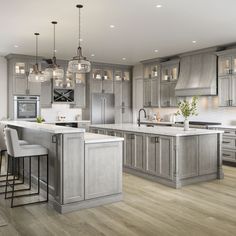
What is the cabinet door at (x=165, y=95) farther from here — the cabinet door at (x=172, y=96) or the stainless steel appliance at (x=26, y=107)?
the stainless steel appliance at (x=26, y=107)

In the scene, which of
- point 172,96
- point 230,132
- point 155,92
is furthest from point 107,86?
point 230,132

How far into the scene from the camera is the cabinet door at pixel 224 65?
23.3 ft

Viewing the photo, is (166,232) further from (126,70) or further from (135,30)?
(126,70)

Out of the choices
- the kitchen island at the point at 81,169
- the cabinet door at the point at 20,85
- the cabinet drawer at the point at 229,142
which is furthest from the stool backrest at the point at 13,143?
the cabinet drawer at the point at 229,142


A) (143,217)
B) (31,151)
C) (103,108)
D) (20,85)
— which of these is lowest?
(143,217)

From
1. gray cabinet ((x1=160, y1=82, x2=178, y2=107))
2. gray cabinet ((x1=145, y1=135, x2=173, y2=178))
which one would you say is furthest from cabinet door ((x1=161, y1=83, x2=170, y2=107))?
gray cabinet ((x1=145, y1=135, x2=173, y2=178))

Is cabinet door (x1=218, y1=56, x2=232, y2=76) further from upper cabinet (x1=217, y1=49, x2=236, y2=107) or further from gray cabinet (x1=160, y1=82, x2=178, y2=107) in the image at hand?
gray cabinet (x1=160, y1=82, x2=178, y2=107)

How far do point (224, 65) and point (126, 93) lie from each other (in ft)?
13.4

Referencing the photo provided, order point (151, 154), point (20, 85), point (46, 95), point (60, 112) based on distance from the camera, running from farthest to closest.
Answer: point (60, 112) < point (46, 95) < point (20, 85) < point (151, 154)

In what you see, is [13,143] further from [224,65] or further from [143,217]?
[224,65]

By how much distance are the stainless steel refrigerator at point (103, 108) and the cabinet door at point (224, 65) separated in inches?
→ 156

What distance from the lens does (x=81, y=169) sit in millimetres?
3885

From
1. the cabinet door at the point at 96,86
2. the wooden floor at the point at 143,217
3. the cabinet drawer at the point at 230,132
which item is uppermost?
the cabinet door at the point at 96,86

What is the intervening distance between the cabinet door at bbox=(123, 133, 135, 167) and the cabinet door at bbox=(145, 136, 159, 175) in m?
0.49
